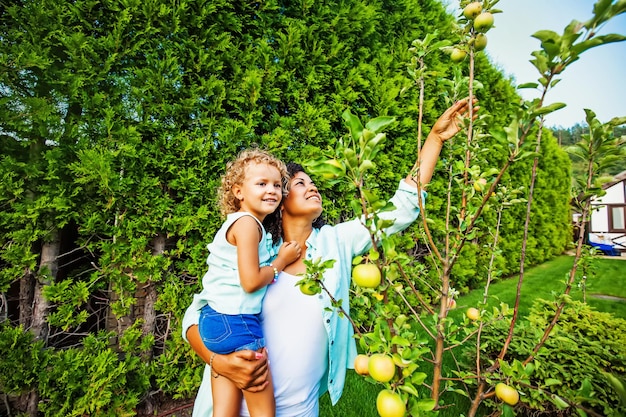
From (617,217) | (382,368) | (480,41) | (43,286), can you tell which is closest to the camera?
(382,368)

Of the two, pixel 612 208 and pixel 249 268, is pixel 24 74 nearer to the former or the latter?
pixel 249 268

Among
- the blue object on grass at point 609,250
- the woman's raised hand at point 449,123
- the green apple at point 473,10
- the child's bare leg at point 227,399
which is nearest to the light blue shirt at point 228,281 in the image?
the child's bare leg at point 227,399

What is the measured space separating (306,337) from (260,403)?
361 millimetres

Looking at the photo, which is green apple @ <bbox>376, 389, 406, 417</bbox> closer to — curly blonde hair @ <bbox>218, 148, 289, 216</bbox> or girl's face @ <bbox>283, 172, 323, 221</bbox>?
girl's face @ <bbox>283, 172, 323, 221</bbox>

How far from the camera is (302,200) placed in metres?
1.92

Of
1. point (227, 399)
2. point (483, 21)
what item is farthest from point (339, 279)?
point (483, 21)

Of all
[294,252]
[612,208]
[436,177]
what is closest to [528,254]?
[436,177]

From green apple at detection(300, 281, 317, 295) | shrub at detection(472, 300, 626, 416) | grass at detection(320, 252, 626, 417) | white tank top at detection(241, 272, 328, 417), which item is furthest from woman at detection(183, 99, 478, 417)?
shrub at detection(472, 300, 626, 416)

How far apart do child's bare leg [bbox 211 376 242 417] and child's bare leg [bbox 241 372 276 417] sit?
0.36ft

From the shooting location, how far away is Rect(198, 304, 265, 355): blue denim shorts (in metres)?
1.53

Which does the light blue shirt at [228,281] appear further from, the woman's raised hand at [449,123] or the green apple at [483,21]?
the green apple at [483,21]

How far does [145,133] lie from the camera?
8.18ft

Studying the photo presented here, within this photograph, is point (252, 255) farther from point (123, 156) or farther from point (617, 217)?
point (617, 217)

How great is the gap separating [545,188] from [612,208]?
15.3 metres
